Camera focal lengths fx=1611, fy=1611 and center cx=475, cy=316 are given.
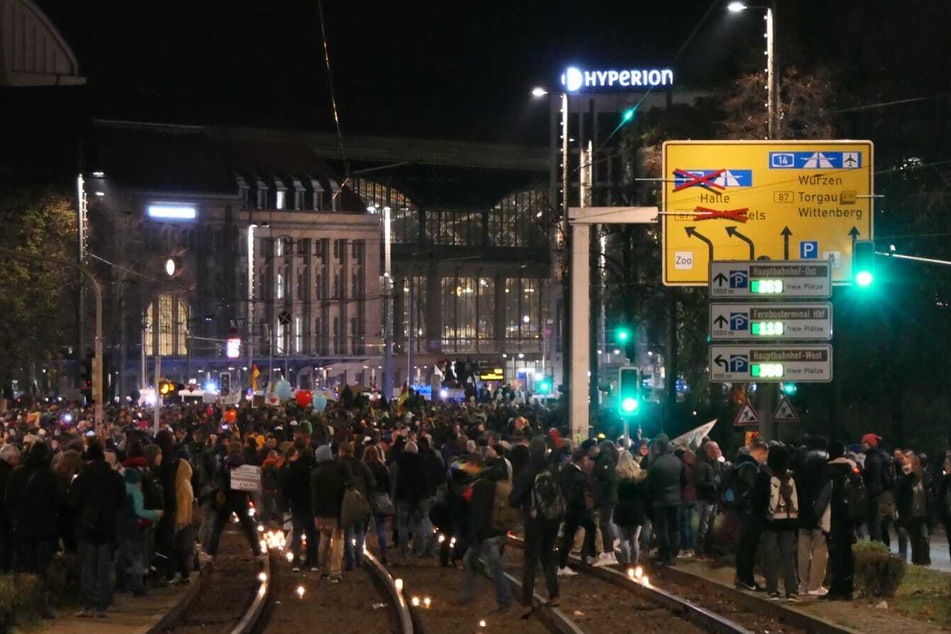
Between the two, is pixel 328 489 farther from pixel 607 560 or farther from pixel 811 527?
pixel 811 527

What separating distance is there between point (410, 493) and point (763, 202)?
26.9ft

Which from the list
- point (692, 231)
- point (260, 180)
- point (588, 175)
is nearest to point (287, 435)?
point (692, 231)

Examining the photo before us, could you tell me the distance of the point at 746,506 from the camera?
60.4ft

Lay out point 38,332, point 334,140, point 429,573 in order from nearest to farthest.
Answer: point 429,573 → point 38,332 → point 334,140

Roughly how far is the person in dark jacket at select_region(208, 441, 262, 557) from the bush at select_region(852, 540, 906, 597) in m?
8.85

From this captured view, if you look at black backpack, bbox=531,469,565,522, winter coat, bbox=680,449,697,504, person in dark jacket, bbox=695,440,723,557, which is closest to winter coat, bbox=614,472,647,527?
winter coat, bbox=680,449,697,504

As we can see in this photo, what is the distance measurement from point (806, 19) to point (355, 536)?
23.5m

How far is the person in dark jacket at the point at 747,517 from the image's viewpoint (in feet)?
59.0

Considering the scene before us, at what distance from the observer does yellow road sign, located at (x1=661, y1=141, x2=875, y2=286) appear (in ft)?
87.9

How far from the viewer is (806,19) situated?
40969 mm

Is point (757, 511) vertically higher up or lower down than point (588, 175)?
lower down

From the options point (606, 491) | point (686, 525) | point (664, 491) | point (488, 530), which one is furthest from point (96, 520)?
point (686, 525)

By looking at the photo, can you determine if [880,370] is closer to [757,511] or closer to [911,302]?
[911,302]

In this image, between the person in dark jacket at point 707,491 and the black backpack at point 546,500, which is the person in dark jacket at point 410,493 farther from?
the black backpack at point 546,500
